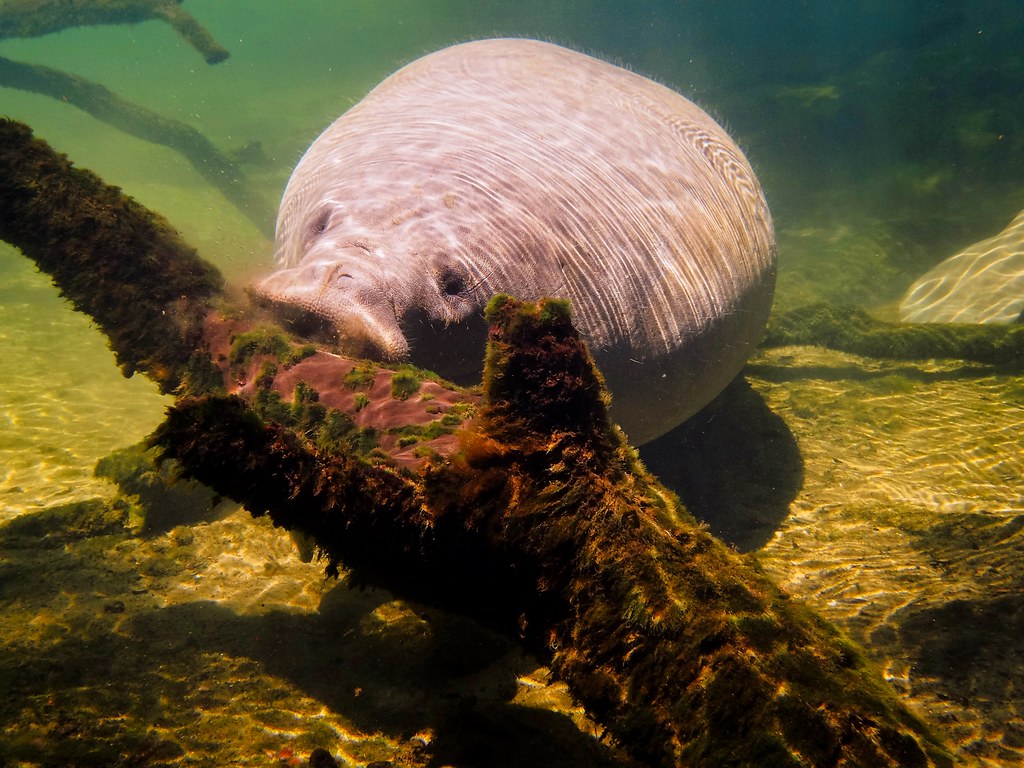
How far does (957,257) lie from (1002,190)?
21.6 ft

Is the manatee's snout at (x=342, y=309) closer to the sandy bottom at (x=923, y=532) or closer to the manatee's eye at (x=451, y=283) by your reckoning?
the manatee's eye at (x=451, y=283)

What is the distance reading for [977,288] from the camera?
9516mm

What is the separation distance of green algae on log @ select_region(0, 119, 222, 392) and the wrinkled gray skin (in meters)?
0.62

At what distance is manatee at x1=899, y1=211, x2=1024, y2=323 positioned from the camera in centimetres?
895

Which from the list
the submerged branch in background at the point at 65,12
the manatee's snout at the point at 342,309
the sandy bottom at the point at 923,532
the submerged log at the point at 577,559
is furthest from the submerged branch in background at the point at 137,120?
the submerged log at the point at 577,559

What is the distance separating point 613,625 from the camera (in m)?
1.68

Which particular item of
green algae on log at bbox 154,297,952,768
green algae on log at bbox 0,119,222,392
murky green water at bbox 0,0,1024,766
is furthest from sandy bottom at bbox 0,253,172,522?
green algae on log at bbox 154,297,952,768

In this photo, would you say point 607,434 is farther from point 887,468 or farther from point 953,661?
point 887,468

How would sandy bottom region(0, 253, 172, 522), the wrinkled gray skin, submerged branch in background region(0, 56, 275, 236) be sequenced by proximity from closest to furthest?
the wrinkled gray skin → sandy bottom region(0, 253, 172, 522) → submerged branch in background region(0, 56, 275, 236)

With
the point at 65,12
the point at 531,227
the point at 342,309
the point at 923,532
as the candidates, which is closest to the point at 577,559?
the point at 342,309

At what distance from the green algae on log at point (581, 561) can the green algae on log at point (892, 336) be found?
7.05 m

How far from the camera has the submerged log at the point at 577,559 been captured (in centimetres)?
149

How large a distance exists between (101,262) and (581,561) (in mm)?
3204

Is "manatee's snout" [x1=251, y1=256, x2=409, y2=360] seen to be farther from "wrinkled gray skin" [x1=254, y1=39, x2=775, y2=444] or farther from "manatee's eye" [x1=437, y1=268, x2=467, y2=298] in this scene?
"manatee's eye" [x1=437, y1=268, x2=467, y2=298]
